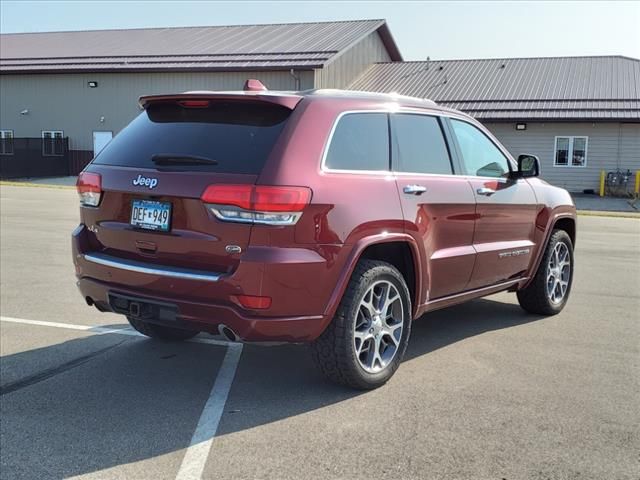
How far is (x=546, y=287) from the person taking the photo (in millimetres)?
6422

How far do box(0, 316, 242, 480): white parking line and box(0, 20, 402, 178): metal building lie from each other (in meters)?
24.5

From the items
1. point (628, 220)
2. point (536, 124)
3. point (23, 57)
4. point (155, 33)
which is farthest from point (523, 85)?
point (23, 57)

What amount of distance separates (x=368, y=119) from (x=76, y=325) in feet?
10.8

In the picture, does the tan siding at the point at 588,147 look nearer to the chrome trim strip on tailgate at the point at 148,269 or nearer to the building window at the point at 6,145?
the building window at the point at 6,145

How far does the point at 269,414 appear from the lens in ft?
13.3

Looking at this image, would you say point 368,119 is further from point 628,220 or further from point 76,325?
point 628,220

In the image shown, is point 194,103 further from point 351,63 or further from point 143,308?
point 351,63

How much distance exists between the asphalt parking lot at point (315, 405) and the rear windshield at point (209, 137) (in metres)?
1.49

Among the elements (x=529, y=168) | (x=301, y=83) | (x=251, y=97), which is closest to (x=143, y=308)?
(x=251, y=97)

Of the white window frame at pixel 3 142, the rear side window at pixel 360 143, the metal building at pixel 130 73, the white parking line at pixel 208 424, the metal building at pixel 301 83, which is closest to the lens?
the white parking line at pixel 208 424

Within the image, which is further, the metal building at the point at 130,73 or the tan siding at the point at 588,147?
the metal building at the point at 130,73

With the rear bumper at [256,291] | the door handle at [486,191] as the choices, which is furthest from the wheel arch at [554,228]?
the rear bumper at [256,291]

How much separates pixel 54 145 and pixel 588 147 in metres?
25.4

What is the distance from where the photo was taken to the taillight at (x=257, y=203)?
3787mm
